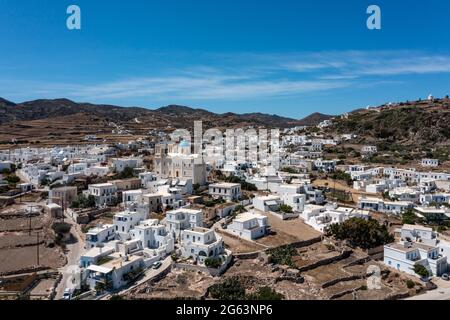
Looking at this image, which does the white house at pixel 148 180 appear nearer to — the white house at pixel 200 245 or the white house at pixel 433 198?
the white house at pixel 200 245

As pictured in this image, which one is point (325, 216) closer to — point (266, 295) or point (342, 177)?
point (266, 295)

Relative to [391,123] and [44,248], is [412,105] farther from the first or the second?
[44,248]

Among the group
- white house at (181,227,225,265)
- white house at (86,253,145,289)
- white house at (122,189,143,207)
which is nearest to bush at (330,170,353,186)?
white house at (122,189,143,207)

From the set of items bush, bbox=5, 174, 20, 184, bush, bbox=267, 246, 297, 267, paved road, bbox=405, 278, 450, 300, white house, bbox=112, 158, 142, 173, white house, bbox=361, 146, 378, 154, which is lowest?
paved road, bbox=405, 278, 450, 300

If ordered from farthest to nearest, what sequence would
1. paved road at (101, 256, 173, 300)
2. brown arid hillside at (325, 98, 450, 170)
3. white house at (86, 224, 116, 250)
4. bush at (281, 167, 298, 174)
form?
brown arid hillside at (325, 98, 450, 170), bush at (281, 167, 298, 174), white house at (86, 224, 116, 250), paved road at (101, 256, 173, 300)

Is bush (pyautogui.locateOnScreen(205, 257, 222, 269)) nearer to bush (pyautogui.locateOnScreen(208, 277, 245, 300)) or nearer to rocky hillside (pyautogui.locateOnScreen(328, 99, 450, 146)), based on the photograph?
bush (pyautogui.locateOnScreen(208, 277, 245, 300))

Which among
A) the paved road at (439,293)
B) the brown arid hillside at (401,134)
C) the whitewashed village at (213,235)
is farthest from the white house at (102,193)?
the brown arid hillside at (401,134)
